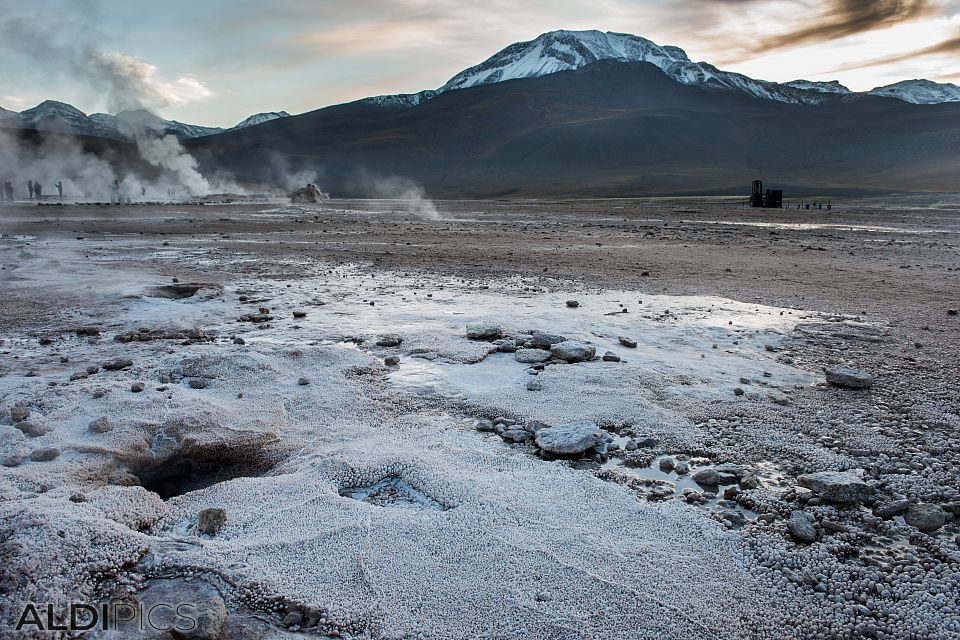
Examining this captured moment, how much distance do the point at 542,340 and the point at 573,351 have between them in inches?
20.0

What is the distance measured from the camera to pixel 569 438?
4055 millimetres

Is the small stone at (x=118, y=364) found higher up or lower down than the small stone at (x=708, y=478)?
higher up

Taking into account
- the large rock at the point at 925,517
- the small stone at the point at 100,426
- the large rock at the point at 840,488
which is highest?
the small stone at the point at 100,426

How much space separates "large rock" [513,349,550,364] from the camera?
5.84m

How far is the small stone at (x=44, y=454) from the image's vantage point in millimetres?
3725

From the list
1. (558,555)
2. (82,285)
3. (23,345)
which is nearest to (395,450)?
(558,555)

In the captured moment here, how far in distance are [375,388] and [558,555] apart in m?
2.58

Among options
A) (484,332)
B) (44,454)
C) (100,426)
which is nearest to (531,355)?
(484,332)

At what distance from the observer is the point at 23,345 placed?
626 centimetres

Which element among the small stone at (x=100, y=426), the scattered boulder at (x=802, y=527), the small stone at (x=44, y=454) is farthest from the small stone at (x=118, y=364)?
the scattered boulder at (x=802, y=527)

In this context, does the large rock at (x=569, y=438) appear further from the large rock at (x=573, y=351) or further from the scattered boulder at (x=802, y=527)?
the large rock at (x=573, y=351)

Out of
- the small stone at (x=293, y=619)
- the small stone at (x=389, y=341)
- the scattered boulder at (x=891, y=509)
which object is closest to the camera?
the small stone at (x=293, y=619)

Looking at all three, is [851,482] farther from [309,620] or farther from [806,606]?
[309,620]

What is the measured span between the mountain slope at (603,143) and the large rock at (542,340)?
231 ft
